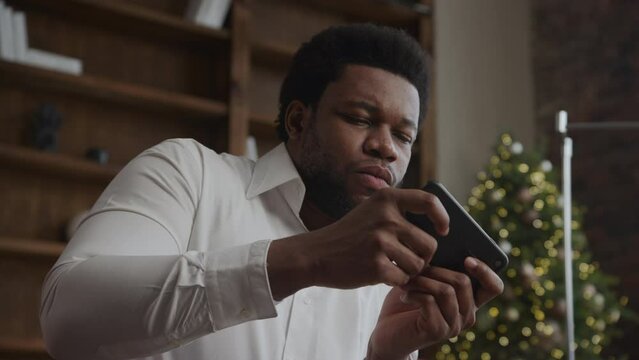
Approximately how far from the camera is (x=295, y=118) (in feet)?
5.54

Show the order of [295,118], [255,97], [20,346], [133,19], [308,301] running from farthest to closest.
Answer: [255,97]
[133,19]
[20,346]
[295,118]
[308,301]

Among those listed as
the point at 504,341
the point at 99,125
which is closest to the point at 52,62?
the point at 99,125

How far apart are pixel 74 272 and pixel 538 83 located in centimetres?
452

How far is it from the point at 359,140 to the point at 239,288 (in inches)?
22.2

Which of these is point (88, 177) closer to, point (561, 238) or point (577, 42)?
point (561, 238)

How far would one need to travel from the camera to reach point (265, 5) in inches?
168

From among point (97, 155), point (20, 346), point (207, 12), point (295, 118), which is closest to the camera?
point (295, 118)

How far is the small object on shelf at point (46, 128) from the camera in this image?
3.41 m

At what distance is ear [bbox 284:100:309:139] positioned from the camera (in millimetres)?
1664

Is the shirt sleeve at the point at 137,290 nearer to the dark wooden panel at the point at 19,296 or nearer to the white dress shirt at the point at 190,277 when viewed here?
the white dress shirt at the point at 190,277

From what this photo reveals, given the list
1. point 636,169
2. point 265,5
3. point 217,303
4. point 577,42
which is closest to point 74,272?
point 217,303

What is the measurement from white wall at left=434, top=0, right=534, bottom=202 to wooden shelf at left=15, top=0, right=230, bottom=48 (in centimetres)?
138

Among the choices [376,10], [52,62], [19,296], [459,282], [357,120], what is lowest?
[19,296]

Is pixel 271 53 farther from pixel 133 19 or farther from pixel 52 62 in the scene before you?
pixel 52 62
